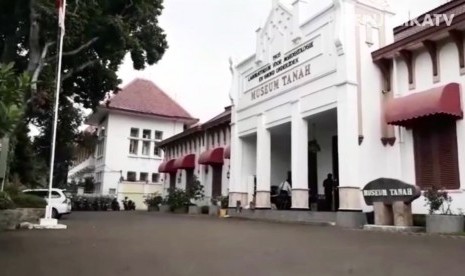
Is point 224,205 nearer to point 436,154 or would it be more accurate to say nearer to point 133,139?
point 436,154

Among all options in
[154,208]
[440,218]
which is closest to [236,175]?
[440,218]

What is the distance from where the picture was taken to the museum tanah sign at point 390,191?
11.9 metres

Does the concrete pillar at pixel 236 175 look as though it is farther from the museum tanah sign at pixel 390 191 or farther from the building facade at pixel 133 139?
the building facade at pixel 133 139

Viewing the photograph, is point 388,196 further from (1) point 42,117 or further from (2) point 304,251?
(1) point 42,117

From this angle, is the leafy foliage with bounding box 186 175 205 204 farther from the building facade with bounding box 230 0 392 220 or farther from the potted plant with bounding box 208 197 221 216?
the building facade with bounding box 230 0 392 220

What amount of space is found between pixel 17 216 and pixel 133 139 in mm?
31189

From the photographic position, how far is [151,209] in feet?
111

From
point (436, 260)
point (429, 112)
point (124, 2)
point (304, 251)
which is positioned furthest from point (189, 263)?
point (124, 2)

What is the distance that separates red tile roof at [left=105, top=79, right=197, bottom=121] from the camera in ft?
143

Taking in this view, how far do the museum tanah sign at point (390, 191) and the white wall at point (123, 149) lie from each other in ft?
107

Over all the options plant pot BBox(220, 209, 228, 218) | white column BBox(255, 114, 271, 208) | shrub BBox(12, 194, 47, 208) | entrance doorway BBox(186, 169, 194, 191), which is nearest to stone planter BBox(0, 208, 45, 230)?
shrub BBox(12, 194, 47, 208)

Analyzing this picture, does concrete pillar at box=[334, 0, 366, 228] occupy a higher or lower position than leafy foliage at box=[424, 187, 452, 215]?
higher

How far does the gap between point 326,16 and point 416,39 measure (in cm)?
371

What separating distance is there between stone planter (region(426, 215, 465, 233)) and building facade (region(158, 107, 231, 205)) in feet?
48.1
